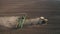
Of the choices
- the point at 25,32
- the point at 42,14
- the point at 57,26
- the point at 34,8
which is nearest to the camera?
the point at 25,32

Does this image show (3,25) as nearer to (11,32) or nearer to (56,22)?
(11,32)

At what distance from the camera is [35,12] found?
2285 millimetres

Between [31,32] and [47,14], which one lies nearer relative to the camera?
[31,32]

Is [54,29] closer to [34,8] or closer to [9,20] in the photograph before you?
[9,20]

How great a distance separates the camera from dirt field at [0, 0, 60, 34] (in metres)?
1.73

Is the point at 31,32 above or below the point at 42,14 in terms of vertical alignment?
below

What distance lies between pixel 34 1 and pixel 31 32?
1.28 meters

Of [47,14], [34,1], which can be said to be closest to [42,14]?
[47,14]

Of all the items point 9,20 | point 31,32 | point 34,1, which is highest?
point 34,1

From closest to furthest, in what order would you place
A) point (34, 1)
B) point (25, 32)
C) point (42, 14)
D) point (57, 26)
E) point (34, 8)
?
point (25, 32)
point (57, 26)
point (42, 14)
point (34, 8)
point (34, 1)

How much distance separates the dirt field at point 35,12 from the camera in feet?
5.68

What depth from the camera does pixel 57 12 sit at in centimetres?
227

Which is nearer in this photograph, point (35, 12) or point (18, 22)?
point (18, 22)

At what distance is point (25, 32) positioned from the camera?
171 cm
